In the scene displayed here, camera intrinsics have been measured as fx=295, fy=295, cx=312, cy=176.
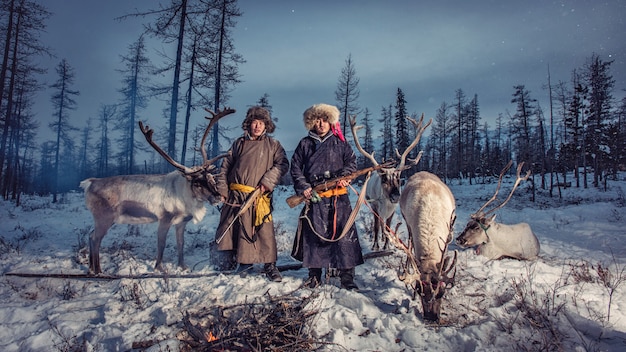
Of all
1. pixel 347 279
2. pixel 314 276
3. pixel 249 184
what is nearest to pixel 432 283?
pixel 347 279

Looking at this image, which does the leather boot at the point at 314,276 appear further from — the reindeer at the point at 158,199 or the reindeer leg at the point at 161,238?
the reindeer leg at the point at 161,238

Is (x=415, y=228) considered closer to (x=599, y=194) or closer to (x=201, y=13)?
(x=201, y=13)

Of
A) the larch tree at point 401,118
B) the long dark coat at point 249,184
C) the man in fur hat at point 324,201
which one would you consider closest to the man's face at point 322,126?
the man in fur hat at point 324,201

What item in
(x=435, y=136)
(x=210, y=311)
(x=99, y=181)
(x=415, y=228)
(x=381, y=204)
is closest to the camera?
(x=210, y=311)

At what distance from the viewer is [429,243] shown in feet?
10.3

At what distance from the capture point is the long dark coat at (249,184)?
423cm

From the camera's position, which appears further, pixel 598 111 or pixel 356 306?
pixel 598 111

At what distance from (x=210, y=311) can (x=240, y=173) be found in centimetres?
207

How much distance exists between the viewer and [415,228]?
345cm

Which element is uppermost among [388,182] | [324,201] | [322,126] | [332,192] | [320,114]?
[320,114]

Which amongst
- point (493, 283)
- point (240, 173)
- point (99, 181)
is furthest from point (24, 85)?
point (493, 283)

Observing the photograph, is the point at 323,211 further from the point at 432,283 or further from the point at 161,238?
the point at 161,238

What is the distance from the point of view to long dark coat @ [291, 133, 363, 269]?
395cm

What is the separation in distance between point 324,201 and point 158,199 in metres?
3.06
